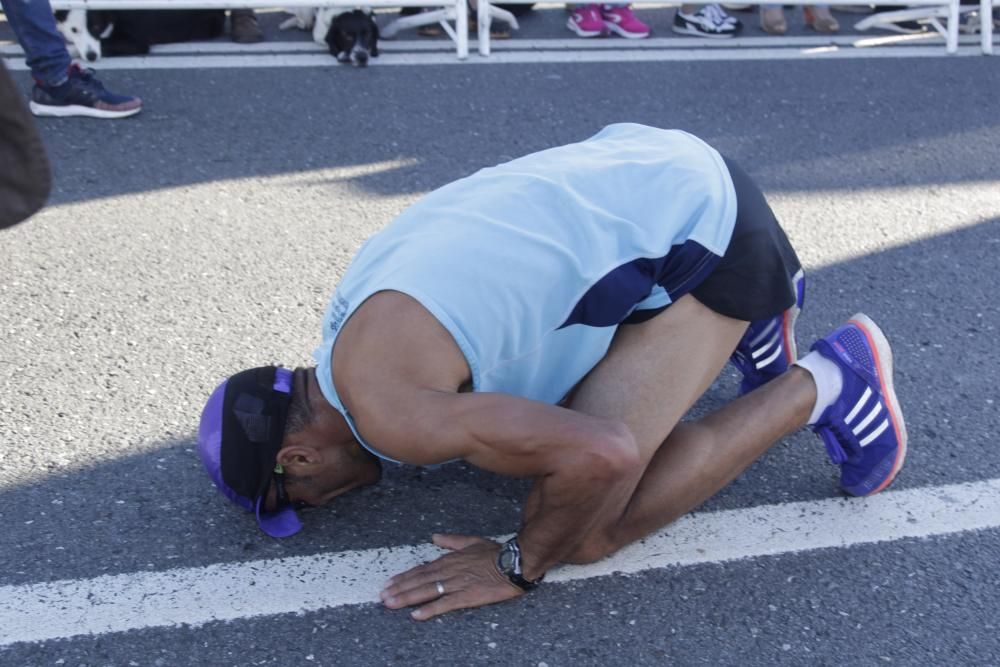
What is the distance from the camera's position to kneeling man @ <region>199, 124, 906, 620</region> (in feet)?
7.29

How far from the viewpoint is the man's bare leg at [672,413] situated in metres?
2.52

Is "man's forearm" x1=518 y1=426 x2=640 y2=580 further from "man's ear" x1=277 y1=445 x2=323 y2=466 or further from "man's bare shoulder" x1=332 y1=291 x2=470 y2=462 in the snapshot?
"man's ear" x1=277 y1=445 x2=323 y2=466

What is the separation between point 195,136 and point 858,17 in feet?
12.9

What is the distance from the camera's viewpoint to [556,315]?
2.38m

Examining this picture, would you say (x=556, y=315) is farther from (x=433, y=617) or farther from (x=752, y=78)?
(x=752, y=78)

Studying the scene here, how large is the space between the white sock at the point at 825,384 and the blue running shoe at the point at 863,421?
11mm

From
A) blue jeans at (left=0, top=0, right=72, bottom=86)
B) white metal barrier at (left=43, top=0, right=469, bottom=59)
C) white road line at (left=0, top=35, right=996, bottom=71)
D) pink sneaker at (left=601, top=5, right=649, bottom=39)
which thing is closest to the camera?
blue jeans at (left=0, top=0, right=72, bottom=86)

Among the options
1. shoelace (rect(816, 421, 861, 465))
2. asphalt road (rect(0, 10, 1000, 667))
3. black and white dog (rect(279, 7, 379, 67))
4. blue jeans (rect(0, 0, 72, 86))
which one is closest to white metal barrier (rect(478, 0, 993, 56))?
asphalt road (rect(0, 10, 1000, 667))

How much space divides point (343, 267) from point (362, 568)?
138 cm

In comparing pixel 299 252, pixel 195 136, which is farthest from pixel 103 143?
pixel 299 252

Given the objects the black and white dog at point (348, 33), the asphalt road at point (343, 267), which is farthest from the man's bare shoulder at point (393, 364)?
the black and white dog at point (348, 33)

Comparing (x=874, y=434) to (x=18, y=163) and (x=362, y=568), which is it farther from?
(x=18, y=163)

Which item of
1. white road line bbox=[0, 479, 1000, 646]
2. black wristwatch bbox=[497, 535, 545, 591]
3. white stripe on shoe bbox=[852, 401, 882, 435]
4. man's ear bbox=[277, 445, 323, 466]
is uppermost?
man's ear bbox=[277, 445, 323, 466]

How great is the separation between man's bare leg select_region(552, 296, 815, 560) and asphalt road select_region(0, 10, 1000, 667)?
136mm
